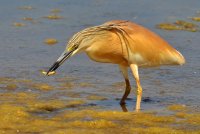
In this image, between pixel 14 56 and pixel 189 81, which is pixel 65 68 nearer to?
pixel 14 56

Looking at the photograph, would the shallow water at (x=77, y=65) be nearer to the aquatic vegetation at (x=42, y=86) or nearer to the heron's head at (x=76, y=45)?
the aquatic vegetation at (x=42, y=86)

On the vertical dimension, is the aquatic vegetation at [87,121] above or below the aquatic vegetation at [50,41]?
above

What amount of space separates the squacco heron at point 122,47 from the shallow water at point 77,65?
1.71ft

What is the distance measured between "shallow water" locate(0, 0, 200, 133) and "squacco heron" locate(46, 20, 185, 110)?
0.52 m

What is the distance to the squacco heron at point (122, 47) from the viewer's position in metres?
7.98

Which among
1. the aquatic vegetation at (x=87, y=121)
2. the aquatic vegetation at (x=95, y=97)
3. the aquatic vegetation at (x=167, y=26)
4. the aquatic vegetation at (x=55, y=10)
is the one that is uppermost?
the aquatic vegetation at (x=87, y=121)

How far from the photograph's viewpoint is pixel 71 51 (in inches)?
313

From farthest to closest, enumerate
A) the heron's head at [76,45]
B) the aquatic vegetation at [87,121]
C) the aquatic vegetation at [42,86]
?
1. the aquatic vegetation at [42,86]
2. the heron's head at [76,45]
3. the aquatic vegetation at [87,121]

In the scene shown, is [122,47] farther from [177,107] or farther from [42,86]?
[42,86]

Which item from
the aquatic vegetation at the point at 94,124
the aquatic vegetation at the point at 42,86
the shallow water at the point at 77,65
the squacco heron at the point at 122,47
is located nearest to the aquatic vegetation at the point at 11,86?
the shallow water at the point at 77,65

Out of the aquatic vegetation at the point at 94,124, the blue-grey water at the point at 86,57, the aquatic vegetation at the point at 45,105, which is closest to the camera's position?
the aquatic vegetation at the point at 94,124

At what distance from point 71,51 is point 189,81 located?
247 centimetres

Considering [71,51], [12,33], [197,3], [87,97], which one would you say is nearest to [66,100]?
[87,97]

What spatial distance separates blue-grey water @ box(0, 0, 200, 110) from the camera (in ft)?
29.8
